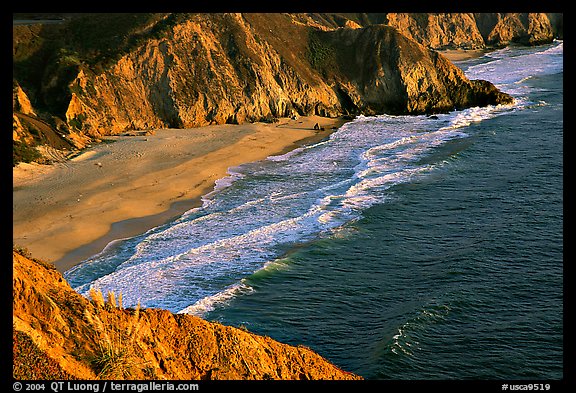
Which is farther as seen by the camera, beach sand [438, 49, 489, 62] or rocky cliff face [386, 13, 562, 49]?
rocky cliff face [386, 13, 562, 49]

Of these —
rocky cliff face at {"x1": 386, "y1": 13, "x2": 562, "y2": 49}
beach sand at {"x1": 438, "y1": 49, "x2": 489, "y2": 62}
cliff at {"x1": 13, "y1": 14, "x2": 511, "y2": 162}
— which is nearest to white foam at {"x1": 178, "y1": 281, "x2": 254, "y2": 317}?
cliff at {"x1": 13, "y1": 14, "x2": 511, "y2": 162}

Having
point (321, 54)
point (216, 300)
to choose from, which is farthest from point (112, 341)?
point (321, 54)

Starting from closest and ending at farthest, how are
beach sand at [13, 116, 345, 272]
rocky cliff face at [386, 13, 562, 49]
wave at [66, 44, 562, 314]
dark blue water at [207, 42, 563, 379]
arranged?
dark blue water at [207, 42, 563, 379], wave at [66, 44, 562, 314], beach sand at [13, 116, 345, 272], rocky cliff face at [386, 13, 562, 49]

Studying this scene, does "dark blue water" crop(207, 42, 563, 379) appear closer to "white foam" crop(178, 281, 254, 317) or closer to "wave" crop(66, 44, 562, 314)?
"white foam" crop(178, 281, 254, 317)

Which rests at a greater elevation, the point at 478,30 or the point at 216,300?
the point at 478,30

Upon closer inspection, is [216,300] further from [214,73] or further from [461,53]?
[461,53]

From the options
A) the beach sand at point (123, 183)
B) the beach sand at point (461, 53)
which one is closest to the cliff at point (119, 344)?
the beach sand at point (123, 183)
